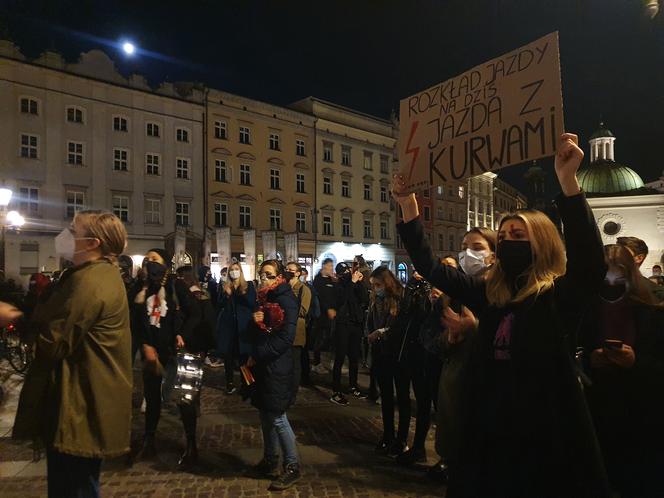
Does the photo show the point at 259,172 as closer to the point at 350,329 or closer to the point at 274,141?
the point at 274,141

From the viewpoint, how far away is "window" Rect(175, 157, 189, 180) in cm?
3684

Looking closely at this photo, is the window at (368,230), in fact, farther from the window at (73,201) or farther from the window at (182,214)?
the window at (73,201)

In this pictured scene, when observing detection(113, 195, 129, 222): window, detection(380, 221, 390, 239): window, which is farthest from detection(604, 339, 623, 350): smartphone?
detection(380, 221, 390, 239): window

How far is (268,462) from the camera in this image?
4.88m

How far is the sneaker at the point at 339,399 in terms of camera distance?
7.86m

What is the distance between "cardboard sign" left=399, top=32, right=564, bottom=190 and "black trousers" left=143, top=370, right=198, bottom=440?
3.35 metres

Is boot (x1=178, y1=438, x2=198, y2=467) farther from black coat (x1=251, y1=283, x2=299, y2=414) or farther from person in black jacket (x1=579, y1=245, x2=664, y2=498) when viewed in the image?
person in black jacket (x1=579, y1=245, x2=664, y2=498)

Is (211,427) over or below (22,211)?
below

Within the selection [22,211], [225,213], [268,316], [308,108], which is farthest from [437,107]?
[308,108]

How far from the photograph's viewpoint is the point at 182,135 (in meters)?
37.0

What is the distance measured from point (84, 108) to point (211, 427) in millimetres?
31504

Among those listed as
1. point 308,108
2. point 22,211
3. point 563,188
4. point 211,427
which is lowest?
point 211,427

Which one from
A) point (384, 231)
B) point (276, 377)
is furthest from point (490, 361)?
point (384, 231)

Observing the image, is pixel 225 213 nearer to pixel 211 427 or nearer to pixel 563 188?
pixel 211 427
